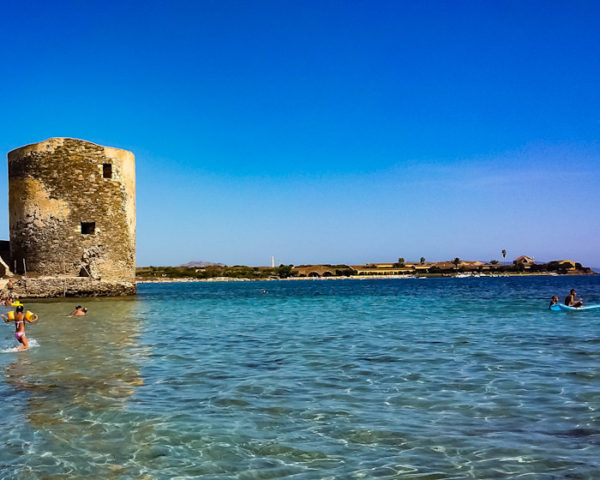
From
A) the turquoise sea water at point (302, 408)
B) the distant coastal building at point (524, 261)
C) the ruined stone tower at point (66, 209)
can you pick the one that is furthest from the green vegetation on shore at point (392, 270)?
the turquoise sea water at point (302, 408)

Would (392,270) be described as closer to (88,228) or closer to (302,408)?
(88,228)

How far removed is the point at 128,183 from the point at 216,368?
1838cm

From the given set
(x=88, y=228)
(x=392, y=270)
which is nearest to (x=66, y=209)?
(x=88, y=228)

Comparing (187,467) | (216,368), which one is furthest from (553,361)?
(187,467)

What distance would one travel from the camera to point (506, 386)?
6.93m

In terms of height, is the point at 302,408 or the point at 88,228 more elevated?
the point at 88,228

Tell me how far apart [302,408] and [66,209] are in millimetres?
20250

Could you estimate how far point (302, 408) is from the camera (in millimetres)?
5953

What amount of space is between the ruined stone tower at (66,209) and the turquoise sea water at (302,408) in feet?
42.4

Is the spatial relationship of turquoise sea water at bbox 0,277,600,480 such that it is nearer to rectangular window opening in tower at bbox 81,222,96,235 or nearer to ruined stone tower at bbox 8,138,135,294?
ruined stone tower at bbox 8,138,135,294

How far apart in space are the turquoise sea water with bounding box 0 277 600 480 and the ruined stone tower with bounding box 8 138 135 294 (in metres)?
12.9

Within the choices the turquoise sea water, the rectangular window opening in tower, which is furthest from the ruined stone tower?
the turquoise sea water

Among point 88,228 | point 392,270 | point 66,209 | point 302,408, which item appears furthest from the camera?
point 392,270

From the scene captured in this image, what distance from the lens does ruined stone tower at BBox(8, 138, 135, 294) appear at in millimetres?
23516
